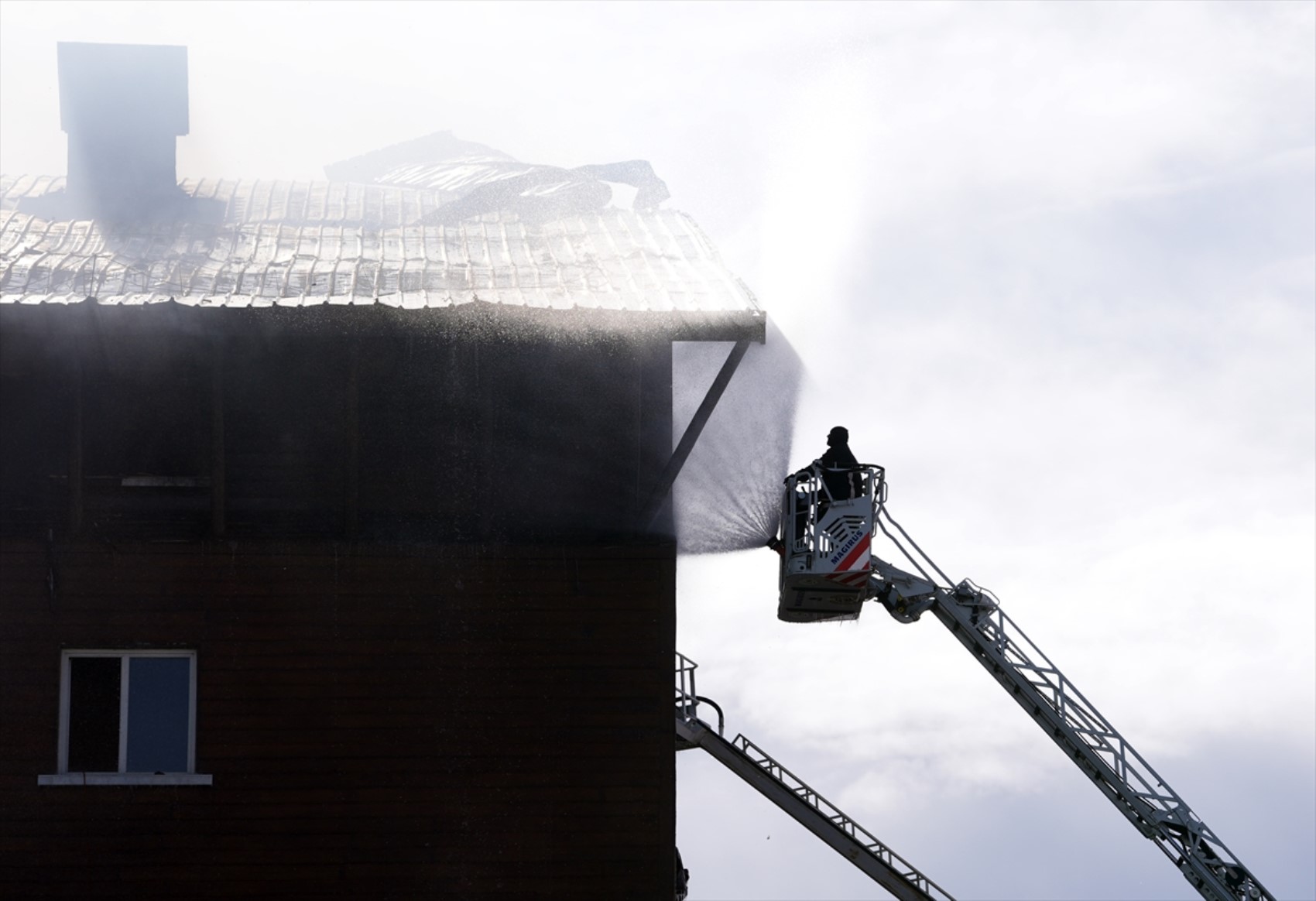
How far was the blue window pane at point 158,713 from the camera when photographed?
1641 cm

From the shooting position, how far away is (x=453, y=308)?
15.9m

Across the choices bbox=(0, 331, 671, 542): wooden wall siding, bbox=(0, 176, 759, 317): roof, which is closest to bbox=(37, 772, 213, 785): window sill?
bbox=(0, 331, 671, 542): wooden wall siding

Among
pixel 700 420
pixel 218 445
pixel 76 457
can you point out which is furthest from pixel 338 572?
pixel 700 420

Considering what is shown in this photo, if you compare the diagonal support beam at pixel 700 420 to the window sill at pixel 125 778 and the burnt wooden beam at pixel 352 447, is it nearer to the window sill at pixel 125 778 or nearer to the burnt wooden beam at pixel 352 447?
the burnt wooden beam at pixel 352 447

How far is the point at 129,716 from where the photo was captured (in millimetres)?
16484

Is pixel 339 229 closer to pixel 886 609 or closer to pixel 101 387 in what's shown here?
pixel 101 387

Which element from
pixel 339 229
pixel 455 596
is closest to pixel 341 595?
pixel 455 596

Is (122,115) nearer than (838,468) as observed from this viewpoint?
No

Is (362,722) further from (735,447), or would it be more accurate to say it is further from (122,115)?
(122,115)

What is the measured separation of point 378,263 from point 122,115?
23.9 feet

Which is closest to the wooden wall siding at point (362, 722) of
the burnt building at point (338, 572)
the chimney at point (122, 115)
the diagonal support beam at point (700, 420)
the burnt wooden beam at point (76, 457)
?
the burnt building at point (338, 572)

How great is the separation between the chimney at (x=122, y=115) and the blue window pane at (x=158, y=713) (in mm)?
Answer: 7559

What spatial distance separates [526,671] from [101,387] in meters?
4.89

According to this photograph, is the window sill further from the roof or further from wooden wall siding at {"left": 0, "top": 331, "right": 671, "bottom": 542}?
the roof
